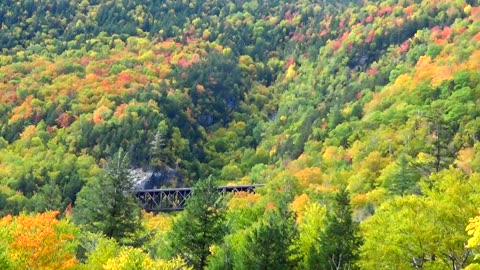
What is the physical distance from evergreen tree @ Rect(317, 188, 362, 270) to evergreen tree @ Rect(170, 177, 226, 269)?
26.9ft

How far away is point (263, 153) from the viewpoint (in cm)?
15138

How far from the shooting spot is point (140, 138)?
5600 inches

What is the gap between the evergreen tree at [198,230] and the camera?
1854 inches

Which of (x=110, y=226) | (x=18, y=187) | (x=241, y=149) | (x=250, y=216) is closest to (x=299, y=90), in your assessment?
(x=241, y=149)

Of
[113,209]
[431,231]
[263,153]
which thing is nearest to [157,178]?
[263,153]

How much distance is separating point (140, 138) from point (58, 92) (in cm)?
3799

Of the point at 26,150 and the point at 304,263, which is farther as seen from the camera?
the point at 26,150

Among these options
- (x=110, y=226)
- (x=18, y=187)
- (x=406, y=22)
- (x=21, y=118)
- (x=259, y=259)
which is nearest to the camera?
(x=259, y=259)

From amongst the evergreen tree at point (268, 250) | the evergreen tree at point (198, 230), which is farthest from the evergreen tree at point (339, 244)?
the evergreen tree at point (198, 230)

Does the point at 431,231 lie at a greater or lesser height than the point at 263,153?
greater

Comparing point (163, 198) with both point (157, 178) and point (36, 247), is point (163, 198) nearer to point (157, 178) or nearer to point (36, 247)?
point (157, 178)

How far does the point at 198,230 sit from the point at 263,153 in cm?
10469

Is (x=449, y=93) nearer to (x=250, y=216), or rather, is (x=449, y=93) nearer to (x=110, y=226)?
(x=250, y=216)

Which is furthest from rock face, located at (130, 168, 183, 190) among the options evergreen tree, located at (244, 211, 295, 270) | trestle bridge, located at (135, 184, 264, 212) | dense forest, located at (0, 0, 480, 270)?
evergreen tree, located at (244, 211, 295, 270)
